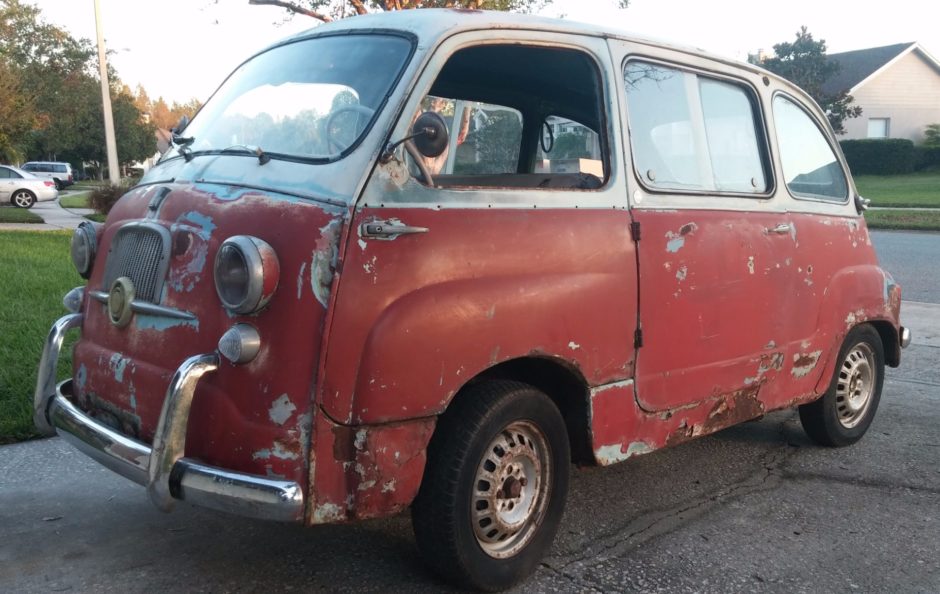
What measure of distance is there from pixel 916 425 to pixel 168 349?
476 centimetres

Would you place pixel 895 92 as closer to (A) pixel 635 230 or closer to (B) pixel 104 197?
(B) pixel 104 197

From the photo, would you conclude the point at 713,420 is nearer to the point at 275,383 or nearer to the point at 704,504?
the point at 704,504

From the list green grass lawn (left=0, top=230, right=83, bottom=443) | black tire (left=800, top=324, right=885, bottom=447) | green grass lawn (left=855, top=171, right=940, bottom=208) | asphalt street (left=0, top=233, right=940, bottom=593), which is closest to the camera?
asphalt street (left=0, top=233, right=940, bottom=593)

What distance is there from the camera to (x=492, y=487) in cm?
331

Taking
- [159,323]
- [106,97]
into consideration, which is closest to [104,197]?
[106,97]

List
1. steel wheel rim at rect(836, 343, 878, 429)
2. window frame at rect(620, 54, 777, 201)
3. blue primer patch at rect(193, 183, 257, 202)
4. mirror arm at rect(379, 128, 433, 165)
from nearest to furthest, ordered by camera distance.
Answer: mirror arm at rect(379, 128, 433, 165), blue primer patch at rect(193, 183, 257, 202), window frame at rect(620, 54, 777, 201), steel wheel rim at rect(836, 343, 878, 429)

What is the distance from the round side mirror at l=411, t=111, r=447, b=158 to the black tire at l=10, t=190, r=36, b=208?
101 ft

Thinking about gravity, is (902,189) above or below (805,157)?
below

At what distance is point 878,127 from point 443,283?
160 feet

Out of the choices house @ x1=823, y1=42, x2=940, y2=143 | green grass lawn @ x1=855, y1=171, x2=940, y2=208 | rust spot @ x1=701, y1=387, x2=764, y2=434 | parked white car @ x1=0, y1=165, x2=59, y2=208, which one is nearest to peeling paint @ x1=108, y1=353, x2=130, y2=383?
rust spot @ x1=701, y1=387, x2=764, y2=434

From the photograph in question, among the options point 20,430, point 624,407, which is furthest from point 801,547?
point 20,430

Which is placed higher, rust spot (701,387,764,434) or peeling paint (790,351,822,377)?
peeling paint (790,351,822,377)

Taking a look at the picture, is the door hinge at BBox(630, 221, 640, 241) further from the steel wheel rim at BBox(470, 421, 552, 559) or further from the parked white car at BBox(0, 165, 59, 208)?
the parked white car at BBox(0, 165, 59, 208)

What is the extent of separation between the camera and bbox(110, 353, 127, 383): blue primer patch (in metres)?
3.32
